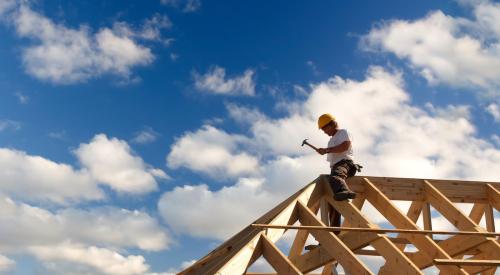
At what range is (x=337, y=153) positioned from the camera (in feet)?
28.0

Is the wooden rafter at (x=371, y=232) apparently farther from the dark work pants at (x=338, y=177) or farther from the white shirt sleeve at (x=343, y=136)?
the white shirt sleeve at (x=343, y=136)

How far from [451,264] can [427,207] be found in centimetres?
244

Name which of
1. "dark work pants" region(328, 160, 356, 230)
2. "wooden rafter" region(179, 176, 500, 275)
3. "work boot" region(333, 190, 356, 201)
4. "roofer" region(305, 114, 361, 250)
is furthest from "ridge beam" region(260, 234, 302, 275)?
"dark work pants" region(328, 160, 356, 230)

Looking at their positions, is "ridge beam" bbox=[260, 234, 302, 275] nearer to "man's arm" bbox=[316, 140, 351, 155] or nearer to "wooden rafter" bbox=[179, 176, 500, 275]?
"wooden rafter" bbox=[179, 176, 500, 275]

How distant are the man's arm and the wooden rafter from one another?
0.54 meters

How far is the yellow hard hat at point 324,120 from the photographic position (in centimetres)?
864

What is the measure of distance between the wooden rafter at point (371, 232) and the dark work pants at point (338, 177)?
4.3 inches

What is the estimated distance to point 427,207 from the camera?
382 inches

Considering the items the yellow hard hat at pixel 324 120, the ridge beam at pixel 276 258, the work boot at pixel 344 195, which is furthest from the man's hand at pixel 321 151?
the ridge beam at pixel 276 258

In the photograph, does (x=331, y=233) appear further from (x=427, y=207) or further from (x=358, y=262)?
(x=427, y=207)

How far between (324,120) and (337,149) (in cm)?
51

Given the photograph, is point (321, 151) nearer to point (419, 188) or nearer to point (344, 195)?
point (344, 195)

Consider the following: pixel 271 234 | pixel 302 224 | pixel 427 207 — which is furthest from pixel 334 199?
pixel 427 207

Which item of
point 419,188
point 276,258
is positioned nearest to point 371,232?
point 276,258
